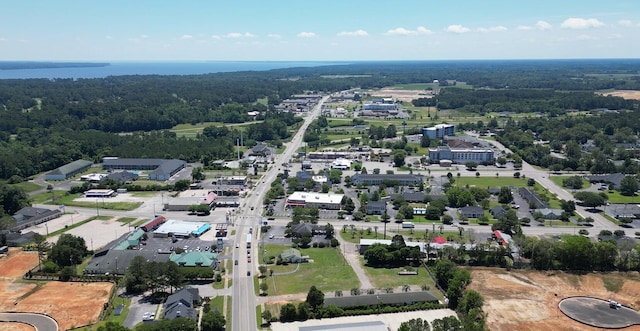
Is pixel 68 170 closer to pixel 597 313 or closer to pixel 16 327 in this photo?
pixel 16 327

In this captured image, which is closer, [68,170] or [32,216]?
[32,216]

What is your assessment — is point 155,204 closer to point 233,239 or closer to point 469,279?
point 233,239

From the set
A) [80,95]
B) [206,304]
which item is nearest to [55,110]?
[80,95]

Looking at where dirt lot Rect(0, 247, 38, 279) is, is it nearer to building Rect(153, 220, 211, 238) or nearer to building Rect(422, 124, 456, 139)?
building Rect(153, 220, 211, 238)

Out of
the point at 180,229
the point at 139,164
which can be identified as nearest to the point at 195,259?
the point at 180,229

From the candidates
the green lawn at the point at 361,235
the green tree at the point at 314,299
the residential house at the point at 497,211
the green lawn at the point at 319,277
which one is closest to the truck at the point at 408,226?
the green lawn at the point at 361,235

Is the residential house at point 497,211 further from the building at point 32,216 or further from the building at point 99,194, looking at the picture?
the building at point 32,216

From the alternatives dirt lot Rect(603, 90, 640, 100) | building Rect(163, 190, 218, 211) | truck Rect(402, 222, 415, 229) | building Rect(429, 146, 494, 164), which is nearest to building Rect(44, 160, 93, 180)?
building Rect(163, 190, 218, 211)
